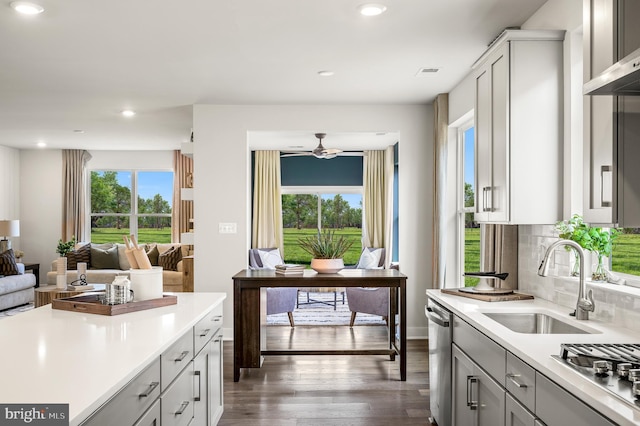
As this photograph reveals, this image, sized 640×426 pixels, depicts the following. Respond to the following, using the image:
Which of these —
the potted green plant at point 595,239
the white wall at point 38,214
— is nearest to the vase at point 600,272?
the potted green plant at point 595,239

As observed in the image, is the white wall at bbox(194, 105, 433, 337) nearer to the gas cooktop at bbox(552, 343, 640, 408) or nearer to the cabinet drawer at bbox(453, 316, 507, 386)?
the cabinet drawer at bbox(453, 316, 507, 386)

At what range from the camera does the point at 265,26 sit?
134 inches

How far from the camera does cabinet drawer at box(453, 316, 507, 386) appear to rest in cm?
207

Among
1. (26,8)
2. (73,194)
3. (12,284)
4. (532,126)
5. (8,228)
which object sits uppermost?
(26,8)

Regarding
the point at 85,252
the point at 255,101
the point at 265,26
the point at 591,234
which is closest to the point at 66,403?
the point at 591,234

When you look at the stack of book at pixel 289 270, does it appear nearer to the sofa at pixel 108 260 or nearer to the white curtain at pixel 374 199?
the sofa at pixel 108 260

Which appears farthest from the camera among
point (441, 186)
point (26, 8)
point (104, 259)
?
point (104, 259)

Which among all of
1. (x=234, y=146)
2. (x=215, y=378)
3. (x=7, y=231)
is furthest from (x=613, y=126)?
(x=7, y=231)

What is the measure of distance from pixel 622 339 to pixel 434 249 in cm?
355

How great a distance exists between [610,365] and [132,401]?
140 centimetres

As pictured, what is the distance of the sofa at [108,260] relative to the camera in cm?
791

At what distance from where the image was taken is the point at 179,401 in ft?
7.32

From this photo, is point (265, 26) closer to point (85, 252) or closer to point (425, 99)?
point (425, 99)

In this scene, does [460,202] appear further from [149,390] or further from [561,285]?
[149,390]
